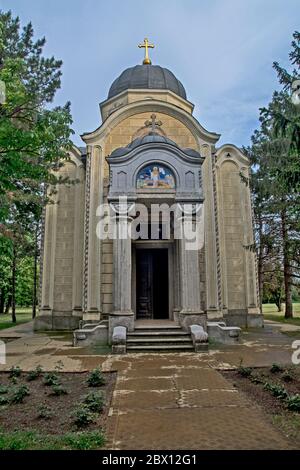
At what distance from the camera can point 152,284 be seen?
42.1 ft

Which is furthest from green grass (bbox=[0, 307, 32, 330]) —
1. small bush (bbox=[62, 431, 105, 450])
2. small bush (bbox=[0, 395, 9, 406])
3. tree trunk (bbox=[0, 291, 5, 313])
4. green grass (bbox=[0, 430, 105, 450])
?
small bush (bbox=[62, 431, 105, 450])

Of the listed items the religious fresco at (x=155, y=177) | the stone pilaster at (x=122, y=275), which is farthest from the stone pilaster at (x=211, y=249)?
the stone pilaster at (x=122, y=275)

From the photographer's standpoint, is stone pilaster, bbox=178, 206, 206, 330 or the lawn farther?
stone pilaster, bbox=178, 206, 206, 330

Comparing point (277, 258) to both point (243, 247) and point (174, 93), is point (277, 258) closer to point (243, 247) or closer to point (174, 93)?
point (243, 247)

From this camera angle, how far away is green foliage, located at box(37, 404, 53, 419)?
4.33 metres

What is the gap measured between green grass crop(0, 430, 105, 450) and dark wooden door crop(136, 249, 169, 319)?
909cm

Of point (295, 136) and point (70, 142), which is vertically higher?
point (70, 142)

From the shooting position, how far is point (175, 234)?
11758mm

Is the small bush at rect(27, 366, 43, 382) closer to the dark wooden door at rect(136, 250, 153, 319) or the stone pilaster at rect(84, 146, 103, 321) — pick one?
the stone pilaster at rect(84, 146, 103, 321)

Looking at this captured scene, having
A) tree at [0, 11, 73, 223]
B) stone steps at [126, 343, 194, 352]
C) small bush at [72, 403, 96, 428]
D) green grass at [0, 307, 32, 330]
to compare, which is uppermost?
tree at [0, 11, 73, 223]

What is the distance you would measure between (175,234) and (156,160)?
2.55 meters

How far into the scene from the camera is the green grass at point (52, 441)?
131 inches

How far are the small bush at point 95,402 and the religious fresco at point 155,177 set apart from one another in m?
7.45
